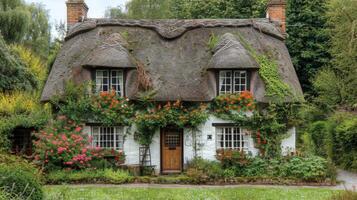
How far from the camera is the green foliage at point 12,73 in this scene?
26.5 meters

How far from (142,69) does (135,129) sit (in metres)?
2.68

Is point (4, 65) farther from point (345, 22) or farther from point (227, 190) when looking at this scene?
point (345, 22)

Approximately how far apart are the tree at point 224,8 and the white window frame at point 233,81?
1668 centimetres

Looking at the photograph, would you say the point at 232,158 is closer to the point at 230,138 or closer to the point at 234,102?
the point at 230,138

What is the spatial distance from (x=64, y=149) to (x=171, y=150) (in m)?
4.72

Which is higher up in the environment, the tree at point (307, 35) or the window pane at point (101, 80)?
the tree at point (307, 35)

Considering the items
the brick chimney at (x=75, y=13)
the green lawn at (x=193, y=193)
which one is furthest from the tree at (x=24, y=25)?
the green lawn at (x=193, y=193)

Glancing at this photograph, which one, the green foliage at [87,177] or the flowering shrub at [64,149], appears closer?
the green foliage at [87,177]

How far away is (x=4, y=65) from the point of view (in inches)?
1050

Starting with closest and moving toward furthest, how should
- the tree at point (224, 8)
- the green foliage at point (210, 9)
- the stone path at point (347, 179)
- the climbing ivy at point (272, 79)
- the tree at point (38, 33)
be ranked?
the stone path at point (347, 179), the climbing ivy at point (272, 79), the tree at point (224, 8), the green foliage at point (210, 9), the tree at point (38, 33)

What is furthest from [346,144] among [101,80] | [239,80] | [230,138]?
[101,80]

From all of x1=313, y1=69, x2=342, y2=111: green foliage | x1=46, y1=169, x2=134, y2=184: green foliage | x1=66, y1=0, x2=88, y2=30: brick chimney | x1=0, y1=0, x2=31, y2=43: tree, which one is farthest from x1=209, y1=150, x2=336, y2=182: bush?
x1=0, y1=0, x2=31, y2=43: tree

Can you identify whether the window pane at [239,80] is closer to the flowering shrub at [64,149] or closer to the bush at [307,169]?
the bush at [307,169]

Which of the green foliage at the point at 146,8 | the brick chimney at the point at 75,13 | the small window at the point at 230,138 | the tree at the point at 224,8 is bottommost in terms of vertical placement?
the small window at the point at 230,138
